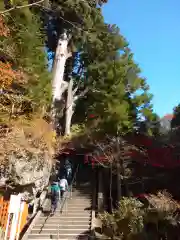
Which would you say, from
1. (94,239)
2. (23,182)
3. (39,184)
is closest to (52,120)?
(39,184)

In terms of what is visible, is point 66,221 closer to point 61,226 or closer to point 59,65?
point 61,226

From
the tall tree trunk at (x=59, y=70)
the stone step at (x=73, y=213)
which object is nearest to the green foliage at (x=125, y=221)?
the stone step at (x=73, y=213)

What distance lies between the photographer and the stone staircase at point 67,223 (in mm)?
10781

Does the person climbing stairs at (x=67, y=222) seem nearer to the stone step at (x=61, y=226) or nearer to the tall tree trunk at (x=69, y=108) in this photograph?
the stone step at (x=61, y=226)

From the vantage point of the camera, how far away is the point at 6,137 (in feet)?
33.0

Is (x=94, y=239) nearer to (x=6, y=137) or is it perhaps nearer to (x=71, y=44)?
(x=6, y=137)

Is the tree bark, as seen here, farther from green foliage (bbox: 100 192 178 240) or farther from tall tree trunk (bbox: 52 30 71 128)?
green foliage (bbox: 100 192 178 240)

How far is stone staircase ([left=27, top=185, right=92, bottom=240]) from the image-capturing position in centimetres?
1078

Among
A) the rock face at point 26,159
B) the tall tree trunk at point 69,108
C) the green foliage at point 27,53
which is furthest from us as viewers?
the tall tree trunk at point 69,108

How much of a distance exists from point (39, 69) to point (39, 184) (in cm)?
700

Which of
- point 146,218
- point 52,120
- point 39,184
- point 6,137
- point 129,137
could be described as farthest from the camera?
point 129,137

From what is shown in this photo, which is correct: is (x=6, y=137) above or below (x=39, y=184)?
above

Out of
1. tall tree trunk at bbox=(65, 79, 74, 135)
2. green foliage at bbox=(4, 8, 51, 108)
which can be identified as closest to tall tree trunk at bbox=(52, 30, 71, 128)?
tall tree trunk at bbox=(65, 79, 74, 135)

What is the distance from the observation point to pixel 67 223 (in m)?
11.7
